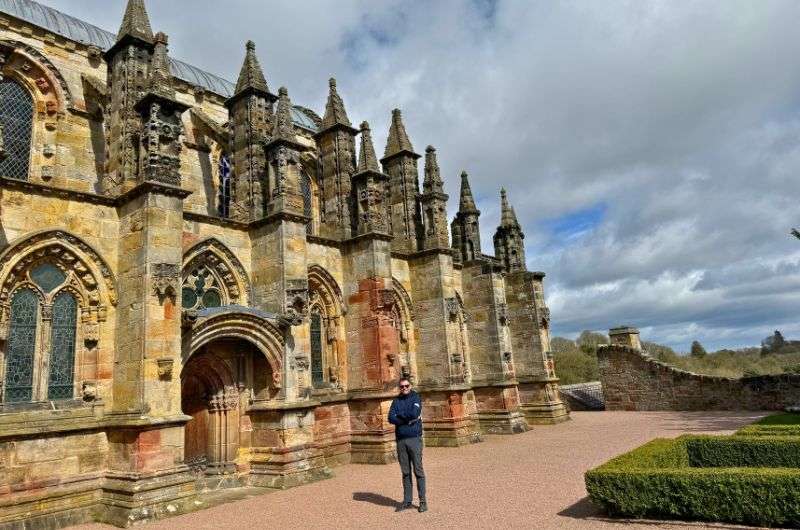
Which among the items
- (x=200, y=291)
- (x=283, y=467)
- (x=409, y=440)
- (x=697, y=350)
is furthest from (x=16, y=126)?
(x=697, y=350)

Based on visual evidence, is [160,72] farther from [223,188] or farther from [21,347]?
[223,188]

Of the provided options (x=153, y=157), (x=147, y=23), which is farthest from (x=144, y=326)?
(x=147, y=23)

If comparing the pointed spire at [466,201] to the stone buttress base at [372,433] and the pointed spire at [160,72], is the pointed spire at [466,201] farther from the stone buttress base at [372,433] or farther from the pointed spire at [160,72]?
the pointed spire at [160,72]

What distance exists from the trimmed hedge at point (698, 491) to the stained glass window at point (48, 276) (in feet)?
32.0

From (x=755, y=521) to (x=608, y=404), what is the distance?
2226 centimetres

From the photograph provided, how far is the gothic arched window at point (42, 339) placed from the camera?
32.5ft

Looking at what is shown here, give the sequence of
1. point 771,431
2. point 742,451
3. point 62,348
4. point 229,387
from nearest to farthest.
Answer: point 742,451 → point 62,348 → point 771,431 → point 229,387

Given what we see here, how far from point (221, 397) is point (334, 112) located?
9735mm

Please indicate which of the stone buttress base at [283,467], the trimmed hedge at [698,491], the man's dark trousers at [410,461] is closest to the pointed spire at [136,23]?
the stone buttress base at [283,467]

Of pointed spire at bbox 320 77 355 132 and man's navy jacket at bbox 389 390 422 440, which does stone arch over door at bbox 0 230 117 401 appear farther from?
pointed spire at bbox 320 77 355 132

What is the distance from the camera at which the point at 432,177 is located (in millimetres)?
20438

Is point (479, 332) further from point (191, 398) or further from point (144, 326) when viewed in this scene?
point (144, 326)

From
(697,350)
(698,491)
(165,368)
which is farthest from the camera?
(697,350)

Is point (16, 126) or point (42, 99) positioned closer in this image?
point (16, 126)
